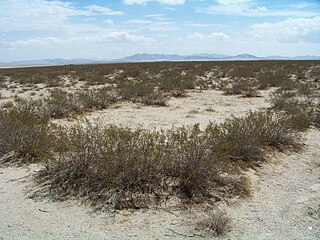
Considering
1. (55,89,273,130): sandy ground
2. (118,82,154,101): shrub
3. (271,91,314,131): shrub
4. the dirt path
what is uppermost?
(118,82,154,101): shrub

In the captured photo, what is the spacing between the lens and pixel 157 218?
174 inches

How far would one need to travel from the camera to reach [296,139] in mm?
7863

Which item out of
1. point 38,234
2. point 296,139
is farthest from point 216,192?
point 296,139

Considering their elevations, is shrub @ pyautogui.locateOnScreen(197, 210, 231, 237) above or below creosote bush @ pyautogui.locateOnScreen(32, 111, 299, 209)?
below

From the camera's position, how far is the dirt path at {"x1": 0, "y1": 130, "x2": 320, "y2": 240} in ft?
13.3

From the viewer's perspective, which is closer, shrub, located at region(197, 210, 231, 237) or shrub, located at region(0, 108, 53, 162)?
shrub, located at region(197, 210, 231, 237)

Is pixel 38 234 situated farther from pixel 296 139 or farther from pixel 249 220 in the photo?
pixel 296 139

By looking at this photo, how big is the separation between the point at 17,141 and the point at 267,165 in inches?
187

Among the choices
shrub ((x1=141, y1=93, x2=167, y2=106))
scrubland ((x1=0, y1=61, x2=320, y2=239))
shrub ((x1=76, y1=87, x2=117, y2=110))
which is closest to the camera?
scrubland ((x1=0, y1=61, x2=320, y2=239))

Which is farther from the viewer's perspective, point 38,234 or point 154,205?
point 154,205

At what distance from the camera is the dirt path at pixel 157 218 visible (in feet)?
13.3

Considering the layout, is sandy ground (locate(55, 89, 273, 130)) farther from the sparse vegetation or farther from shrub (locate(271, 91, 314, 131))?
the sparse vegetation

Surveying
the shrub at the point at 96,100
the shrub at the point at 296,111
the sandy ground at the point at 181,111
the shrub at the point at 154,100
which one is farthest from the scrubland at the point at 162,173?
the shrub at the point at 154,100

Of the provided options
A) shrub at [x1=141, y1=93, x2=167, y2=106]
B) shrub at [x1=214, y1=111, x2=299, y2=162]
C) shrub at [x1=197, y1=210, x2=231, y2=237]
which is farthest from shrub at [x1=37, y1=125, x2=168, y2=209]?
shrub at [x1=141, y1=93, x2=167, y2=106]
